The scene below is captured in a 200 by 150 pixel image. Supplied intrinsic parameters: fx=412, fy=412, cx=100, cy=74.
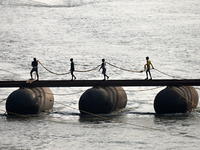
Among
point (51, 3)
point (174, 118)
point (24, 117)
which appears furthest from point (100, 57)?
point (51, 3)

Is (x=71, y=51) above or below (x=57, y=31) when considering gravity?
below

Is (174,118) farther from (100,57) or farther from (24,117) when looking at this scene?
(100,57)

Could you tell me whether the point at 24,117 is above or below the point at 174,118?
above

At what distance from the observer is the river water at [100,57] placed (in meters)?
25.0

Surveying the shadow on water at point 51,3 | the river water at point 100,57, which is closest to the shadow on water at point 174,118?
the river water at point 100,57

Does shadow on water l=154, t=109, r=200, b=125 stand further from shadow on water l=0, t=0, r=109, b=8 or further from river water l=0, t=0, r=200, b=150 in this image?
shadow on water l=0, t=0, r=109, b=8

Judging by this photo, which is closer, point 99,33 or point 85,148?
point 85,148

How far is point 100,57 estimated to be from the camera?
75.2m

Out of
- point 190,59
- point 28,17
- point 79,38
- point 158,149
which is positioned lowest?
point 158,149

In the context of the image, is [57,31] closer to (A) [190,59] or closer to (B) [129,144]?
(A) [190,59]

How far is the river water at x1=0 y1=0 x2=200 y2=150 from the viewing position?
81.9 ft

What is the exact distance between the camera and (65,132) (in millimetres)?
26094

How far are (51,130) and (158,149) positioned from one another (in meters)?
7.74

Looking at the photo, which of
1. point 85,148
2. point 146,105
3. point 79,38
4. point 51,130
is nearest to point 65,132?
point 51,130
